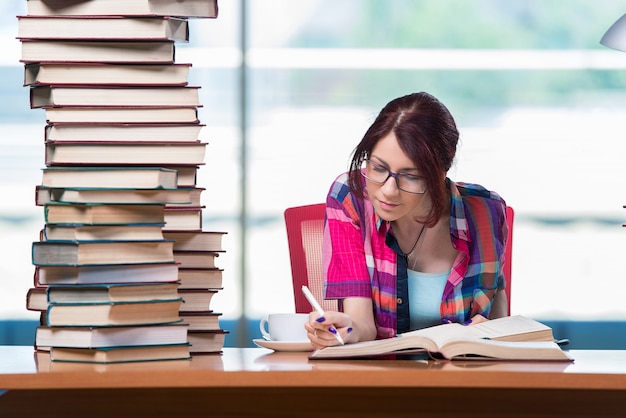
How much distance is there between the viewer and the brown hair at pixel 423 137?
188cm

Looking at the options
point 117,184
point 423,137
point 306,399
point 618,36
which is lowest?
point 306,399

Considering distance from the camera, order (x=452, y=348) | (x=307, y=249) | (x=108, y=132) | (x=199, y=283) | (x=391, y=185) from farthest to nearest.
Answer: (x=307, y=249) → (x=391, y=185) → (x=199, y=283) → (x=108, y=132) → (x=452, y=348)

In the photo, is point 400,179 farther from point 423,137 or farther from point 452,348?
point 452,348

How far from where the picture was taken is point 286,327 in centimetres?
178

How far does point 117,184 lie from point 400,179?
60 cm

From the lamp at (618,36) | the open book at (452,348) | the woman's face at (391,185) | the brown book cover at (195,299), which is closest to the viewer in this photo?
the open book at (452,348)

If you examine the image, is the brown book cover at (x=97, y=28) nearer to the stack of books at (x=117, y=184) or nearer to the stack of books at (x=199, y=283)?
the stack of books at (x=117, y=184)

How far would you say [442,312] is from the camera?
2.08 metres

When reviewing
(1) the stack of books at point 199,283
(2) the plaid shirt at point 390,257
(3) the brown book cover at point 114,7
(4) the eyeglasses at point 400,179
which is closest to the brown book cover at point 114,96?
(3) the brown book cover at point 114,7

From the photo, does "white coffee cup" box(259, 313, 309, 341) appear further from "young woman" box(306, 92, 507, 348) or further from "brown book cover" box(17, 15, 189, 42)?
"brown book cover" box(17, 15, 189, 42)

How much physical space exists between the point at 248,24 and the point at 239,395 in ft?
11.4

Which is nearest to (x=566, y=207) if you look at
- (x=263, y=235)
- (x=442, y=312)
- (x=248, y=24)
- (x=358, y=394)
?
(x=263, y=235)

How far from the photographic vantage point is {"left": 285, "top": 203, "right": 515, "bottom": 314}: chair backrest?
2.38 m

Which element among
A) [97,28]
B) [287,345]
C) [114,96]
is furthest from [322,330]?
[97,28]
